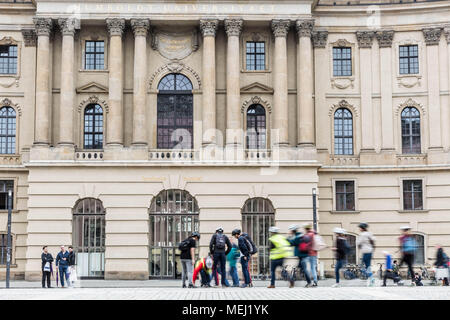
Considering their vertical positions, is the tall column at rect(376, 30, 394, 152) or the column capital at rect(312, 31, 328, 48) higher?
the column capital at rect(312, 31, 328, 48)

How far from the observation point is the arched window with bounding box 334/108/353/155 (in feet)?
188

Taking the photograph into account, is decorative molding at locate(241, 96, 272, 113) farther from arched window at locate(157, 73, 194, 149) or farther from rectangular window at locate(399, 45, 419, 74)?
rectangular window at locate(399, 45, 419, 74)

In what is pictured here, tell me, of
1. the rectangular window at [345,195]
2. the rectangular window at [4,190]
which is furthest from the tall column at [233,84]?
the rectangular window at [4,190]

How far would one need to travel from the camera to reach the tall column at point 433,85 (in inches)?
2224

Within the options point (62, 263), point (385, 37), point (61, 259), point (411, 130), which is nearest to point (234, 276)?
point (61, 259)

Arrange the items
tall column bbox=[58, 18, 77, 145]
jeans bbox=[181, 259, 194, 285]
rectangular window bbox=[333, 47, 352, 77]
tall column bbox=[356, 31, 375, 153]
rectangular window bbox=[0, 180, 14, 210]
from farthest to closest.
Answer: rectangular window bbox=[333, 47, 352, 77], tall column bbox=[356, 31, 375, 153], rectangular window bbox=[0, 180, 14, 210], tall column bbox=[58, 18, 77, 145], jeans bbox=[181, 259, 194, 285]

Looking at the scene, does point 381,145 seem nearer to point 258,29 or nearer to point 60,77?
point 258,29

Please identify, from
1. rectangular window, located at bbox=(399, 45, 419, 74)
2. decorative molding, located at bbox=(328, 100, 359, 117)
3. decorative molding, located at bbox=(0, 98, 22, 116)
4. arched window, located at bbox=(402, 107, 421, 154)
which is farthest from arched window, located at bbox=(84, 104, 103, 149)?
rectangular window, located at bbox=(399, 45, 419, 74)

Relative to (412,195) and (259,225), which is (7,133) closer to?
(259,225)

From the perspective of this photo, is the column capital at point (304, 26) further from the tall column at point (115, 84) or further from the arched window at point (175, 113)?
the tall column at point (115, 84)

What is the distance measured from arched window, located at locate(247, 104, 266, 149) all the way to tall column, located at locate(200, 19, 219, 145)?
2.83 m

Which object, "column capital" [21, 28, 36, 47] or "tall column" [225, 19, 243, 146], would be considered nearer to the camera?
"tall column" [225, 19, 243, 146]

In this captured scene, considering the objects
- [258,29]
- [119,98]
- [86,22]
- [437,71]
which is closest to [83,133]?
[119,98]

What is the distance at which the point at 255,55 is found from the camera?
56.6 meters
